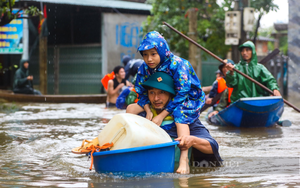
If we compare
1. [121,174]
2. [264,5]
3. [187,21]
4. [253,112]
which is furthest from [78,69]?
[121,174]

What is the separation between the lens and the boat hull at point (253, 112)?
6.98 meters

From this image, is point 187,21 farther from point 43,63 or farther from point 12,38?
point 12,38

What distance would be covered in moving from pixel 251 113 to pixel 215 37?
9093mm

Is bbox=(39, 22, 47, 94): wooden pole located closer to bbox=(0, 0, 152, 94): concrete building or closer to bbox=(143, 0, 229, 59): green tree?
bbox=(0, 0, 152, 94): concrete building

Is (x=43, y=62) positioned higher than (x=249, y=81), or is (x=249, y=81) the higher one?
(x=43, y=62)

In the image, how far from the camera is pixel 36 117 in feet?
29.8

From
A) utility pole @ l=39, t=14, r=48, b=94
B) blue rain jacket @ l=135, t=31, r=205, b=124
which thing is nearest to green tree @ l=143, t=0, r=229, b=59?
utility pole @ l=39, t=14, r=48, b=94

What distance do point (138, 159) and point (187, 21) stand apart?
41.3ft

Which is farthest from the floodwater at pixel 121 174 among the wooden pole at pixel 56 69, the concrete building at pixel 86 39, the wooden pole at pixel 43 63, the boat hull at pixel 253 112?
the wooden pole at pixel 56 69

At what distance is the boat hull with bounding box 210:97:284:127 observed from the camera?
6.98 m

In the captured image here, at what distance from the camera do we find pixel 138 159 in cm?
346

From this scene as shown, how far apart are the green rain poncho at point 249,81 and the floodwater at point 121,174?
2.39 ft

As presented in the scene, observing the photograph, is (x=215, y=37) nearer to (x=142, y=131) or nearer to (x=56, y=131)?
(x=56, y=131)

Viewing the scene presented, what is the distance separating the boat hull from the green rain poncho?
44 centimetres
